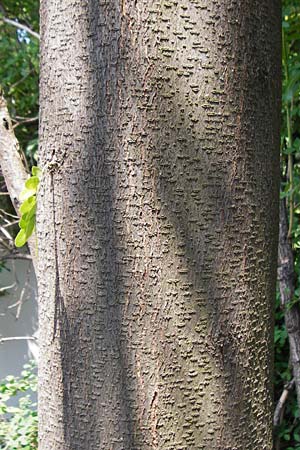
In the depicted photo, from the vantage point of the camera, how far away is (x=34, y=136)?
3680 millimetres

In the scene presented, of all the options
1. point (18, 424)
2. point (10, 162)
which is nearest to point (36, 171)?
point (10, 162)

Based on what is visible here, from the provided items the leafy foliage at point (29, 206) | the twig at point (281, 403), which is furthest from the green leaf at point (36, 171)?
the twig at point (281, 403)

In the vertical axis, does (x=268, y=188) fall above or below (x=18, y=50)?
below

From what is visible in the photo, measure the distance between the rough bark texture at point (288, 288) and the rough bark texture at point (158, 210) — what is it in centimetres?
171

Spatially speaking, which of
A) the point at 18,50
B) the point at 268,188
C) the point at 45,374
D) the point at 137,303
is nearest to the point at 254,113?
the point at 268,188

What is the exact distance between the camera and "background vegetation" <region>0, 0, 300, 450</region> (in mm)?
2018

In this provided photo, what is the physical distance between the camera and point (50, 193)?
1.78ft

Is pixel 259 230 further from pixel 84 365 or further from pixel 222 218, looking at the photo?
pixel 84 365

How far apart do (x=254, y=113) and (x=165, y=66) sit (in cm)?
10

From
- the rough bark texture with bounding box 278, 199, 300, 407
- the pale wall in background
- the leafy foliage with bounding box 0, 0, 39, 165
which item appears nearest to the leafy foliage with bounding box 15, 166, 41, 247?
the rough bark texture with bounding box 278, 199, 300, 407

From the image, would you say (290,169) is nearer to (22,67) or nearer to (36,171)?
(36,171)

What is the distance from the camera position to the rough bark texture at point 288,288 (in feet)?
7.20

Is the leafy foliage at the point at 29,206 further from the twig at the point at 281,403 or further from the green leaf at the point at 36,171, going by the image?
the twig at the point at 281,403

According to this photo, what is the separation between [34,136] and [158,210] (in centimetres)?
335
